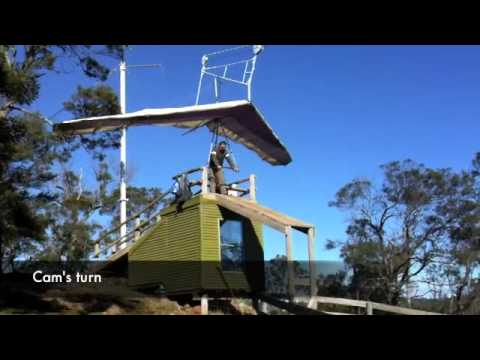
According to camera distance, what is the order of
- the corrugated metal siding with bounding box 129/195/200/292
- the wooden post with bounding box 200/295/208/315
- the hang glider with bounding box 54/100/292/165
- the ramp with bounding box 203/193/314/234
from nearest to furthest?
1. the hang glider with bounding box 54/100/292/165
2. the ramp with bounding box 203/193/314/234
3. the wooden post with bounding box 200/295/208/315
4. the corrugated metal siding with bounding box 129/195/200/292

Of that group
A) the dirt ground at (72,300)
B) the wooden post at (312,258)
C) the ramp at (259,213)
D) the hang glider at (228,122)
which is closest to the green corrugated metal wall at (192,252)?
the ramp at (259,213)

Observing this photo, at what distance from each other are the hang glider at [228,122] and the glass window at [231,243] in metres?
1.15

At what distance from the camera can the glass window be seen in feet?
24.3

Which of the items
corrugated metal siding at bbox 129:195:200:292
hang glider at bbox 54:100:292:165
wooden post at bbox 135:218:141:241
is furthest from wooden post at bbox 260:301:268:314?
wooden post at bbox 135:218:141:241

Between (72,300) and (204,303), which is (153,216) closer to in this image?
(204,303)

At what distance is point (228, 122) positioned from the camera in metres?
6.85

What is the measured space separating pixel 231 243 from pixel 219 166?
990 millimetres

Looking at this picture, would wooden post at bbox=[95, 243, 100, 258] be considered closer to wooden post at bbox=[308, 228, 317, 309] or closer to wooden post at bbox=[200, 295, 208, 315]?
wooden post at bbox=[200, 295, 208, 315]

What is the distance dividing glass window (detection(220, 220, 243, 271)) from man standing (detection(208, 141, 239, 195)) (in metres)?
0.45

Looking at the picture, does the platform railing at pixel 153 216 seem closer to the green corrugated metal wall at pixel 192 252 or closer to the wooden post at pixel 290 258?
the green corrugated metal wall at pixel 192 252

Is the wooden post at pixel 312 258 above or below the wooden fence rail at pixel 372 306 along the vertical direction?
above

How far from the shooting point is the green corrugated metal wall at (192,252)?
7.27 m

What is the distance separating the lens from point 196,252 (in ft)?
25.0
